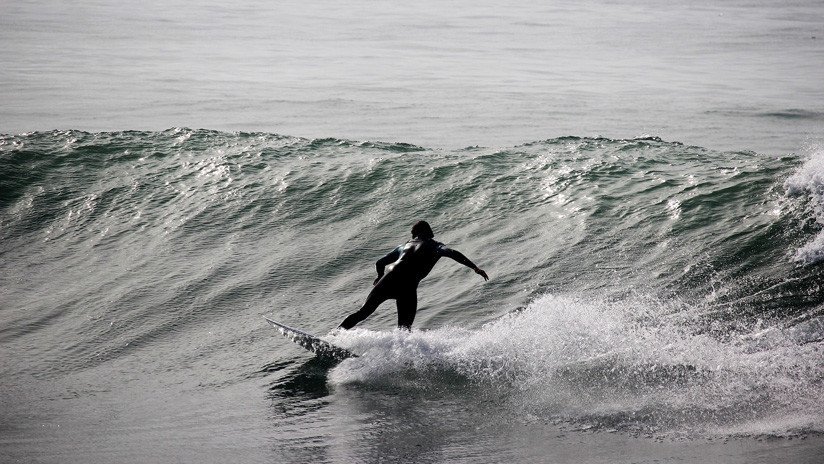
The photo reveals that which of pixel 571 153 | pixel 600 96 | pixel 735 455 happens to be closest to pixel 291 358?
pixel 735 455

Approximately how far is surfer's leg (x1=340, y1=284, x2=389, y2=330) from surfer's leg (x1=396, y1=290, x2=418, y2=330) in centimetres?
19

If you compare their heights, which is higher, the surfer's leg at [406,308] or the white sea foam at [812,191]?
the white sea foam at [812,191]

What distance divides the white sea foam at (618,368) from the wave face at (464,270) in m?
0.03

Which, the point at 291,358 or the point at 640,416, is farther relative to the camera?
the point at 291,358

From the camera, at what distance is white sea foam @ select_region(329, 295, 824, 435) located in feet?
24.9

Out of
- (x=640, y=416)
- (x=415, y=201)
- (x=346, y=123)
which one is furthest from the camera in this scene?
(x=346, y=123)

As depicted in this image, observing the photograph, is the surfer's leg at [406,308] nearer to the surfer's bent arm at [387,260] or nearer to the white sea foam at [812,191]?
the surfer's bent arm at [387,260]

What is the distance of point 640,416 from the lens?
763 centimetres

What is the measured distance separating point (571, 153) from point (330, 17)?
1720 inches

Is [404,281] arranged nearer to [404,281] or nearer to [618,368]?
[404,281]

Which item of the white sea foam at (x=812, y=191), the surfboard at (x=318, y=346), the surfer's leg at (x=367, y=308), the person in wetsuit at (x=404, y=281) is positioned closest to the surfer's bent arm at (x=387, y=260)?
the person in wetsuit at (x=404, y=281)

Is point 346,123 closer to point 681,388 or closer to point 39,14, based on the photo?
point 681,388

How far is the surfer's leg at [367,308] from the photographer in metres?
9.72

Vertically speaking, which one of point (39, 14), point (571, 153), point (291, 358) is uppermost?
point (39, 14)
